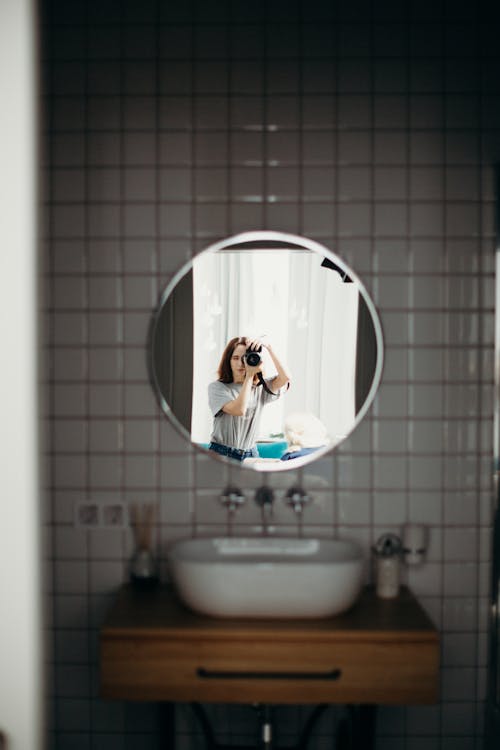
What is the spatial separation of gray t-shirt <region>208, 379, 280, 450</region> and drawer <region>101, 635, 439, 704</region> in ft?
2.07

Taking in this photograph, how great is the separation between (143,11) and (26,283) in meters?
1.94

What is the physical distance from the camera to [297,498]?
1.99 meters

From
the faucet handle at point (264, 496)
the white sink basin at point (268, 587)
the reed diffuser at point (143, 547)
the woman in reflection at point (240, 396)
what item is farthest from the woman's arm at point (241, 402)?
the white sink basin at point (268, 587)

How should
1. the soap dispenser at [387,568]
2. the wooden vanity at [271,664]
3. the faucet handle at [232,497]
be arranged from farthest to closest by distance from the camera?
the faucet handle at [232,497] → the soap dispenser at [387,568] → the wooden vanity at [271,664]

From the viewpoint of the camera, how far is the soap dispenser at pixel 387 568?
1.90m

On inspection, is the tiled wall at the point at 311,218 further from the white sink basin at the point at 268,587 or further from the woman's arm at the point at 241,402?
the white sink basin at the point at 268,587

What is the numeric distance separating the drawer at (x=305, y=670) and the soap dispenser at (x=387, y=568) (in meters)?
0.27

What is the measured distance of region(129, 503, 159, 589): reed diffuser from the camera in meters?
1.95

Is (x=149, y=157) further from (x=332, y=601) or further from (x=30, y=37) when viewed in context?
(x=30, y=37)

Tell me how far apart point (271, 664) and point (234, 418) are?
0.75 m

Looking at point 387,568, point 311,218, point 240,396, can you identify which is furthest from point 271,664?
point 311,218

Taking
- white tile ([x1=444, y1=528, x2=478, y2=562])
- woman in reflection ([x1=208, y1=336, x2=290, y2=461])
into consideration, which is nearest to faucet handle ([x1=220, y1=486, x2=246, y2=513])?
woman in reflection ([x1=208, y1=336, x2=290, y2=461])

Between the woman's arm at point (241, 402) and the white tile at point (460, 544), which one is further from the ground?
the woman's arm at point (241, 402)

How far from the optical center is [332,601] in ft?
5.52
